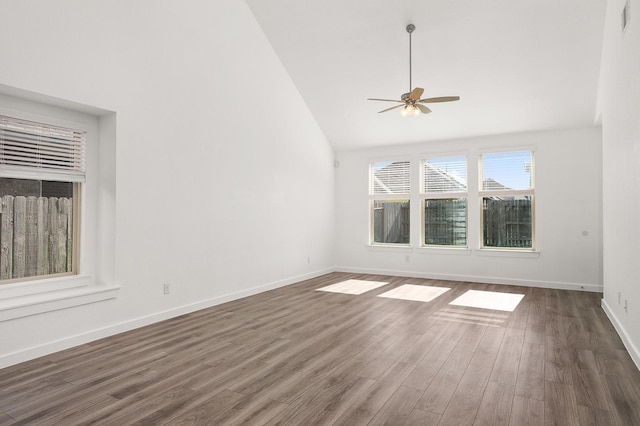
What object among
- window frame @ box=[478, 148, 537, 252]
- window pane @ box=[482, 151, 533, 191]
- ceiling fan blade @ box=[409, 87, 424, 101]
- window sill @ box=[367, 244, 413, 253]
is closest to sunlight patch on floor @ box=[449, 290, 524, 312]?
window frame @ box=[478, 148, 537, 252]

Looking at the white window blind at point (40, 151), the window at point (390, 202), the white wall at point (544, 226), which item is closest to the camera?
the white window blind at point (40, 151)

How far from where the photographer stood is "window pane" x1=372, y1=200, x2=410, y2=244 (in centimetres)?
794

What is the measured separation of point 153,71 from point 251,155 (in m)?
1.87

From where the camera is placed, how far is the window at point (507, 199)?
6.81m

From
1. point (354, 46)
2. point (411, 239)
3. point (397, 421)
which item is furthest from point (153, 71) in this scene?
point (411, 239)

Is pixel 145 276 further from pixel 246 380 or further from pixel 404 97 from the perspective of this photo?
pixel 404 97

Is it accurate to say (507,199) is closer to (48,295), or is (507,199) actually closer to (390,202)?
(390,202)

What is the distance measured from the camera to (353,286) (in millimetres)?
6691

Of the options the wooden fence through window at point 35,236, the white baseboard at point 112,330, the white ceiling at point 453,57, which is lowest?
the white baseboard at point 112,330

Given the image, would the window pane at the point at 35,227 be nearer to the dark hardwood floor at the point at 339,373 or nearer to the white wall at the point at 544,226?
the dark hardwood floor at the point at 339,373

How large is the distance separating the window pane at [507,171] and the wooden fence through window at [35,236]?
644 centimetres

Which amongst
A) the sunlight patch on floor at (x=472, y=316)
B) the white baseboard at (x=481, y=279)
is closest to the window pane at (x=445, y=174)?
the white baseboard at (x=481, y=279)

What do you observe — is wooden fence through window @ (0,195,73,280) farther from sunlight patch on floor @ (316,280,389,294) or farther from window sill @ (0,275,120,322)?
sunlight patch on floor @ (316,280,389,294)

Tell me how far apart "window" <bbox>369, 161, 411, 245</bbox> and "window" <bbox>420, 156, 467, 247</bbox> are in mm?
366
